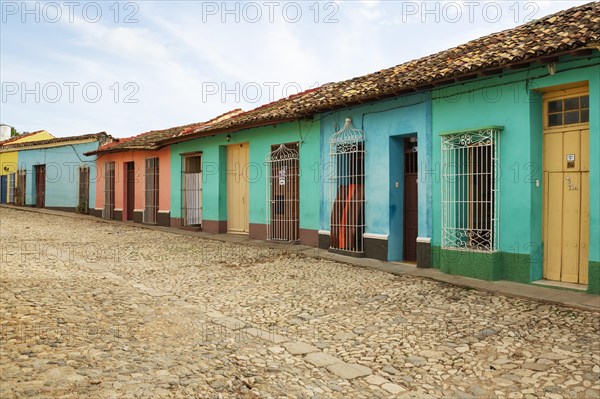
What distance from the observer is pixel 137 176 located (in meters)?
17.3

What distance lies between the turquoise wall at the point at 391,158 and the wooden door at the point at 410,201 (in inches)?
4.3

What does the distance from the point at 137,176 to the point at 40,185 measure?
924 cm

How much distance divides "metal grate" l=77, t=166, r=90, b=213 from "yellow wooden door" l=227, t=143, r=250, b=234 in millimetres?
9979

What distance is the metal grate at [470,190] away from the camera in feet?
22.8

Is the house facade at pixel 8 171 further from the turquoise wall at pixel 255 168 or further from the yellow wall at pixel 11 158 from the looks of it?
the turquoise wall at pixel 255 168

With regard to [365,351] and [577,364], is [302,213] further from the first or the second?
[577,364]

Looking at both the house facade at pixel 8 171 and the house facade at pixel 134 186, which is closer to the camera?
the house facade at pixel 134 186

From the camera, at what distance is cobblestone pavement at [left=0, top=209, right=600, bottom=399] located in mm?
3412

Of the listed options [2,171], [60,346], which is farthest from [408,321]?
[2,171]

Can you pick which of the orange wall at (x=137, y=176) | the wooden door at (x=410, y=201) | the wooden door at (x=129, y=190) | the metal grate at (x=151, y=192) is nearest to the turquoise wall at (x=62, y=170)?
the orange wall at (x=137, y=176)

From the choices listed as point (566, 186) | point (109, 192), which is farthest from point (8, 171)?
point (566, 186)

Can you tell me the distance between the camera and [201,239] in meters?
12.3

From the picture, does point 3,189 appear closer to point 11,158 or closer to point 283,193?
point 11,158

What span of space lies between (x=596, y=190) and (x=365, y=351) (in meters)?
3.81
